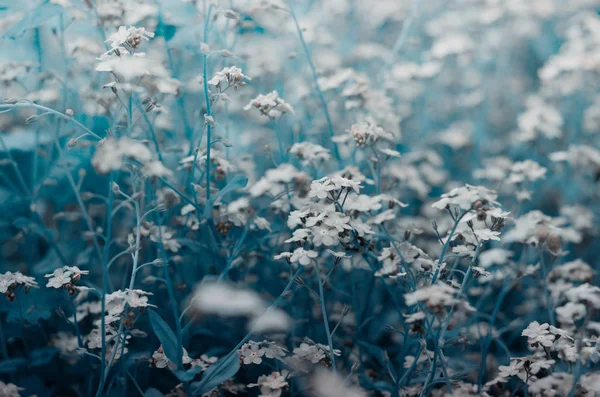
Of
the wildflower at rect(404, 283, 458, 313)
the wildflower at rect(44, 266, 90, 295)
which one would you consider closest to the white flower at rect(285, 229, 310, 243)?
the wildflower at rect(404, 283, 458, 313)

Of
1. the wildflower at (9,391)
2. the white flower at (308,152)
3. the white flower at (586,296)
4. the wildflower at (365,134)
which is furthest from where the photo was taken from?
the white flower at (308,152)

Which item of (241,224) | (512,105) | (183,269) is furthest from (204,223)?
(512,105)

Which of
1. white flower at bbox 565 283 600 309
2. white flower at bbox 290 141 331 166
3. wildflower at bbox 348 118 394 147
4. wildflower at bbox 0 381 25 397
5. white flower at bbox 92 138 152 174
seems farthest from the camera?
white flower at bbox 290 141 331 166

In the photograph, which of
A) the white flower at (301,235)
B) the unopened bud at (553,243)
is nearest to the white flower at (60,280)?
the white flower at (301,235)

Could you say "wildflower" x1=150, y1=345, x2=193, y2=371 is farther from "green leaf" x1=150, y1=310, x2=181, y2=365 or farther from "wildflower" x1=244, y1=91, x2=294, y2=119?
"wildflower" x1=244, y1=91, x2=294, y2=119

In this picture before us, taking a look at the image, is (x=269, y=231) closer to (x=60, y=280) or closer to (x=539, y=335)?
(x=60, y=280)

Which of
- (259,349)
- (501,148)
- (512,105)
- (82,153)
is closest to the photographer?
(259,349)

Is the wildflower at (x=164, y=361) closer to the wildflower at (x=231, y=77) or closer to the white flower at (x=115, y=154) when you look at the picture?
the white flower at (x=115, y=154)

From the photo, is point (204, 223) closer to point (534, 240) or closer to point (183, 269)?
point (183, 269)
